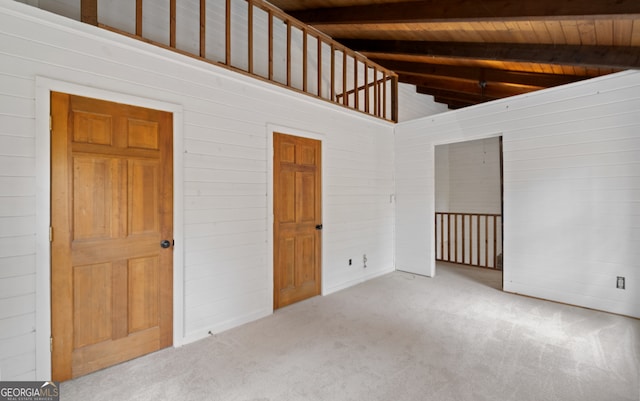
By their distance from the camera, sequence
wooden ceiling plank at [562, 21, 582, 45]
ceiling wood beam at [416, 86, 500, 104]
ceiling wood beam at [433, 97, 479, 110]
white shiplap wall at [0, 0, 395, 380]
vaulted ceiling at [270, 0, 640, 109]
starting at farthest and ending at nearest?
ceiling wood beam at [433, 97, 479, 110]
ceiling wood beam at [416, 86, 500, 104]
wooden ceiling plank at [562, 21, 582, 45]
vaulted ceiling at [270, 0, 640, 109]
white shiplap wall at [0, 0, 395, 380]

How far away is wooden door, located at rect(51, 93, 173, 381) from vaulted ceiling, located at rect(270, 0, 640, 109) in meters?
3.00

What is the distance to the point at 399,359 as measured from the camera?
8.34ft

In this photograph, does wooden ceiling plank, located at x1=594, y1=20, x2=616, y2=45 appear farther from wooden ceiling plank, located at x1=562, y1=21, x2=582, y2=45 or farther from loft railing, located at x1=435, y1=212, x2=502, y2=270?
loft railing, located at x1=435, y1=212, x2=502, y2=270

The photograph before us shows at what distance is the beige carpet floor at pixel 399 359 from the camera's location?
212cm

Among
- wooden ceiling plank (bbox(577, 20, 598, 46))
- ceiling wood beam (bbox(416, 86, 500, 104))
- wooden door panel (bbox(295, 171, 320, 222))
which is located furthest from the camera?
ceiling wood beam (bbox(416, 86, 500, 104))

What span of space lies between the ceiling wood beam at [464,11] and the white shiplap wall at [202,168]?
1294mm

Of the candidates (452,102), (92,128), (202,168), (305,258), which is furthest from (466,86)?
(92,128)

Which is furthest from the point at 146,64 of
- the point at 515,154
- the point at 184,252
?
the point at 515,154

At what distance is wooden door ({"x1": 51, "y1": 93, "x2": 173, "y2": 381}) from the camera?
2.23 metres

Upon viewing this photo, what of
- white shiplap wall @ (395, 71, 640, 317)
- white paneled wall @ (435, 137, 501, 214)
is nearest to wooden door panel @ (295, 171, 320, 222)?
white shiplap wall @ (395, 71, 640, 317)

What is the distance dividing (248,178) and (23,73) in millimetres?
1934

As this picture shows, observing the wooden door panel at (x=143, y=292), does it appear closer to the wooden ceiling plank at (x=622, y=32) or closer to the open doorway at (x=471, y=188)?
the wooden ceiling plank at (x=622, y=32)

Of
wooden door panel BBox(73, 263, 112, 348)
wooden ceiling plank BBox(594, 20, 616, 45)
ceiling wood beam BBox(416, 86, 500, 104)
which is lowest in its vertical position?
wooden door panel BBox(73, 263, 112, 348)

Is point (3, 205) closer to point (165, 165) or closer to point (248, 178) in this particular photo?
point (165, 165)
